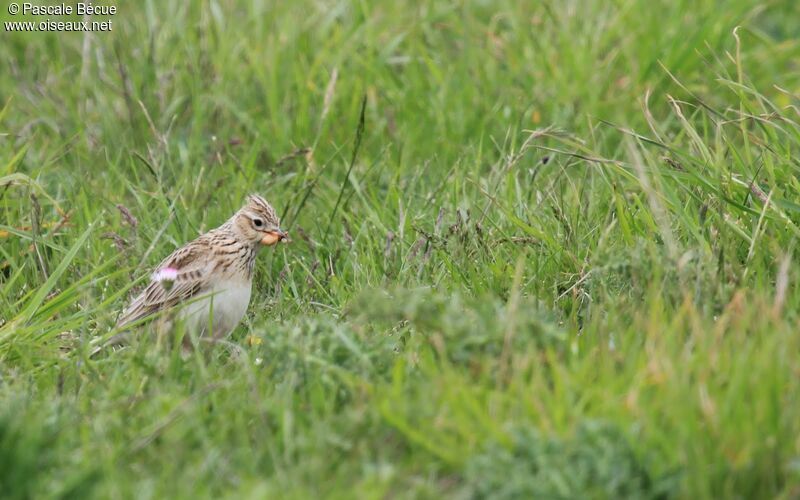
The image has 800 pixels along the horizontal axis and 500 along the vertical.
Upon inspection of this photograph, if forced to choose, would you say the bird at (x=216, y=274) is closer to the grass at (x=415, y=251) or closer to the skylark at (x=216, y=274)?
the skylark at (x=216, y=274)

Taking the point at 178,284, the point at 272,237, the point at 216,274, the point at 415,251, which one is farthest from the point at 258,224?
the point at 415,251

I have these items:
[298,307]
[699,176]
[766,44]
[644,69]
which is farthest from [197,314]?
[766,44]

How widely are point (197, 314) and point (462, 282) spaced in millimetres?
1107

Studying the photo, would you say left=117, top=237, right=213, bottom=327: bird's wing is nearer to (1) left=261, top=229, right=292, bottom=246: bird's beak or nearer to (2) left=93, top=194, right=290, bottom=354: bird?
(2) left=93, top=194, right=290, bottom=354: bird

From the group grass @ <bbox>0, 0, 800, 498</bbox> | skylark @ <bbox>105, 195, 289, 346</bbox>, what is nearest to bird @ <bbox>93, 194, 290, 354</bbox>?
skylark @ <bbox>105, 195, 289, 346</bbox>

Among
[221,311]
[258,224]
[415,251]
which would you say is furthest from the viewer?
[258,224]

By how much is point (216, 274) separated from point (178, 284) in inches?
6.5

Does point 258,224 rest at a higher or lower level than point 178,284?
higher

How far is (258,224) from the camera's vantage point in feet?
20.3

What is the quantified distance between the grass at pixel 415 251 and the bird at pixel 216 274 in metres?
0.14

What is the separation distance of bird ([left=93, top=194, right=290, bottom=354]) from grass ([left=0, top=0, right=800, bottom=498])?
14cm

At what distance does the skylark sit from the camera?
5.80 meters

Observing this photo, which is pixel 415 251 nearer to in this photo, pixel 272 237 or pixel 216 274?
pixel 272 237

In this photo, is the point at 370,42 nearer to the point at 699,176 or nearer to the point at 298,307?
the point at 298,307
